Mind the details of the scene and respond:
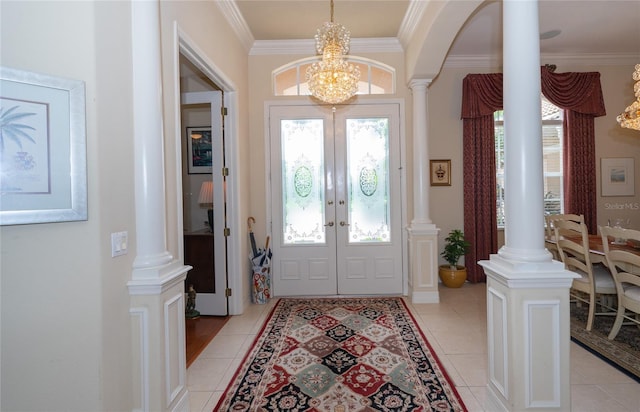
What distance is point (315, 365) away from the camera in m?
2.80

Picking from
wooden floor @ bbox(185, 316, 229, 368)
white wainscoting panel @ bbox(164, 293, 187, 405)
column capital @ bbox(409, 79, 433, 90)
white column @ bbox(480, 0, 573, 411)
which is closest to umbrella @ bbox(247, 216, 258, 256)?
wooden floor @ bbox(185, 316, 229, 368)

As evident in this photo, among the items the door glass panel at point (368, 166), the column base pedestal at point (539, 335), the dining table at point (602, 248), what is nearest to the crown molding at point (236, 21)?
the door glass panel at point (368, 166)

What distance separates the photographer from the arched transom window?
4.82 m

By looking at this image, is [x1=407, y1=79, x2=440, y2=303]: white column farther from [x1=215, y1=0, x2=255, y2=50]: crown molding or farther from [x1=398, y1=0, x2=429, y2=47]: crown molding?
[x1=215, y1=0, x2=255, y2=50]: crown molding

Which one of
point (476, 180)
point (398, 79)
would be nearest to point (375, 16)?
point (398, 79)

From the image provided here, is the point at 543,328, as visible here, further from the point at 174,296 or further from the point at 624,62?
the point at 624,62

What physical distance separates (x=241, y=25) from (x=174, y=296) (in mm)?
3392

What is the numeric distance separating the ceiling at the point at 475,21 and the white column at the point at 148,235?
2.18 meters

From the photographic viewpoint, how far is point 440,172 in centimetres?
542

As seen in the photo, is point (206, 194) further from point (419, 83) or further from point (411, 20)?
point (411, 20)

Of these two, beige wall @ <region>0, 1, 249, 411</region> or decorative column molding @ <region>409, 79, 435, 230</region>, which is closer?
beige wall @ <region>0, 1, 249, 411</region>

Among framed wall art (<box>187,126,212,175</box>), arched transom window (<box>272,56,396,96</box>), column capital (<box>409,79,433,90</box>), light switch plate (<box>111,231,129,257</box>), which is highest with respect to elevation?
arched transom window (<box>272,56,396,96</box>)

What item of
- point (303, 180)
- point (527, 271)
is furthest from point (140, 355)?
point (303, 180)

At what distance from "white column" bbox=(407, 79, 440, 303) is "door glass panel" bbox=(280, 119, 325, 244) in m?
1.28
